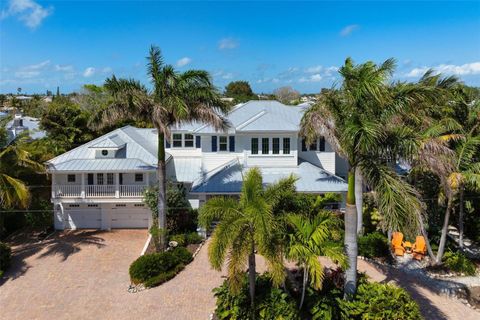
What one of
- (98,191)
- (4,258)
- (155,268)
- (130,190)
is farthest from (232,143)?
(4,258)

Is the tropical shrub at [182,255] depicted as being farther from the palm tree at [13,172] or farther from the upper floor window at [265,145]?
the upper floor window at [265,145]

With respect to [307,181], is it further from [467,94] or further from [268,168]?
[467,94]

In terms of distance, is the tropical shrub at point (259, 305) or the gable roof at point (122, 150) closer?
the tropical shrub at point (259, 305)

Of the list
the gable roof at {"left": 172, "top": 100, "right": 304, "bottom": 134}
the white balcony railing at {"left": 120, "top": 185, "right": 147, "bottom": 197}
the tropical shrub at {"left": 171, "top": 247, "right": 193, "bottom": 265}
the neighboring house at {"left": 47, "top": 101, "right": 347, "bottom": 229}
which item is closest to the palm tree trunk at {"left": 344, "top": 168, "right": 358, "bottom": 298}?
the tropical shrub at {"left": 171, "top": 247, "right": 193, "bottom": 265}

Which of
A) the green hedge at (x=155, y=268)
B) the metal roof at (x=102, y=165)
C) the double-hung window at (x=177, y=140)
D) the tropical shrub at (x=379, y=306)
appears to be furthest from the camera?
the double-hung window at (x=177, y=140)

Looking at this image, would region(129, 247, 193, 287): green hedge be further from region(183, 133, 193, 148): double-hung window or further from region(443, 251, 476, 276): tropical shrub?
region(443, 251, 476, 276): tropical shrub

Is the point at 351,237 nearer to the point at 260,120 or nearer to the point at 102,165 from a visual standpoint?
the point at 260,120

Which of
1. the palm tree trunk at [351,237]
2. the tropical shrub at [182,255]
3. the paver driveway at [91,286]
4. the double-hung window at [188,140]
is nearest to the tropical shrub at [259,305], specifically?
the paver driveway at [91,286]

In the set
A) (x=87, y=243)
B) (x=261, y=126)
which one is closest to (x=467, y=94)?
(x=261, y=126)
